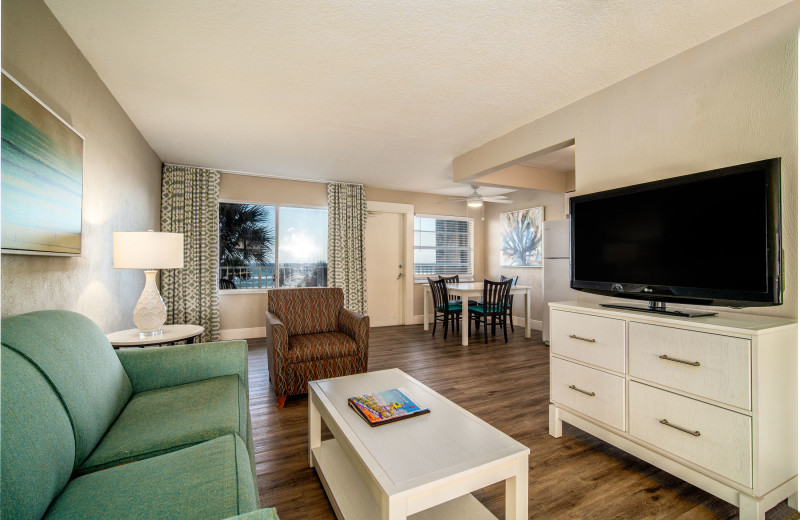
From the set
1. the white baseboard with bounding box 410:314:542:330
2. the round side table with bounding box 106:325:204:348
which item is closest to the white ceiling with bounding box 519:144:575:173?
the white baseboard with bounding box 410:314:542:330

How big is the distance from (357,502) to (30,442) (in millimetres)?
1124

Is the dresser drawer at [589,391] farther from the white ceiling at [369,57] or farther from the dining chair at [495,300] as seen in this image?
the dining chair at [495,300]

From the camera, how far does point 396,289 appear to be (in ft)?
20.1

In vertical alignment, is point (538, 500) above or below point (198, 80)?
below

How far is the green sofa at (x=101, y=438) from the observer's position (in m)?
0.89

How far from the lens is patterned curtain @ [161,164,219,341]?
14.5 feet

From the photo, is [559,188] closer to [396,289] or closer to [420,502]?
[396,289]

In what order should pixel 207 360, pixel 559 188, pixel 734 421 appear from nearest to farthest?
pixel 734 421, pixel 207 360, pixel 559 188

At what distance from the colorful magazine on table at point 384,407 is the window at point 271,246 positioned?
3884 mm

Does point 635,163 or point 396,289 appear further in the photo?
point 396,289

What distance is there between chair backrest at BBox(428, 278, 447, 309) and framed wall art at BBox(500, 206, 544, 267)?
Result: 1709 mm

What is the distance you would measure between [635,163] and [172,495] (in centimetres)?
279

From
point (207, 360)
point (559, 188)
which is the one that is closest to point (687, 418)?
point (207, 360)

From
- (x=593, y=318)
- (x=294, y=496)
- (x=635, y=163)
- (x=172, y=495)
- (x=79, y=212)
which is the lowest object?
(x=294, y=496)
